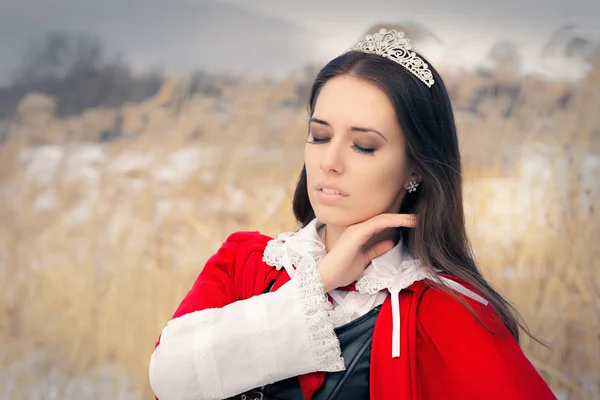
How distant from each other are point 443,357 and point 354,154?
0.40 meters

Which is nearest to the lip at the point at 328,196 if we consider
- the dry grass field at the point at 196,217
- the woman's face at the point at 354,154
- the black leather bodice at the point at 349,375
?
the woman's face at the point at 354,154

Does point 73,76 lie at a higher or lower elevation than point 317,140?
higher

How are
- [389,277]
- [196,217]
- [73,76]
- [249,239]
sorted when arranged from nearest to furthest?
1. [389,277]
2. [249,239]
3. [196,217]
4. [73,76]

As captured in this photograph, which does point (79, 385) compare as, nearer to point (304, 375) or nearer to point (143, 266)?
point (143, 266)

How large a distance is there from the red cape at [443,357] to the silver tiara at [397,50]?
0.40m

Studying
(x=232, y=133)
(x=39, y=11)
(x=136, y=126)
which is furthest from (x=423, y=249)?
(x=39, y=11)

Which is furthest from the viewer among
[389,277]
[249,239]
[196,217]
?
[196,217]

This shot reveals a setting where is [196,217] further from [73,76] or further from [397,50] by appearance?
[397,50]

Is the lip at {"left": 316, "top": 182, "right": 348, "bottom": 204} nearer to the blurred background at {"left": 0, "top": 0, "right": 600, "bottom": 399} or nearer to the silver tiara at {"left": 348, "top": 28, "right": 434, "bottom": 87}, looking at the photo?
the silver tiara at {"left": 348, "top": 28, "right": 434, "bottom": 87}

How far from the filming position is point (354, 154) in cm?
138

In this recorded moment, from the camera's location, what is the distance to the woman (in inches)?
51.0

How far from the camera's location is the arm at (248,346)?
1.29 metres

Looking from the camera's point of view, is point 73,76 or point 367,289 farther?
point 73,76

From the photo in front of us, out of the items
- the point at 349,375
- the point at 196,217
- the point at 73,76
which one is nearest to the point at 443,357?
the point at 349,375
